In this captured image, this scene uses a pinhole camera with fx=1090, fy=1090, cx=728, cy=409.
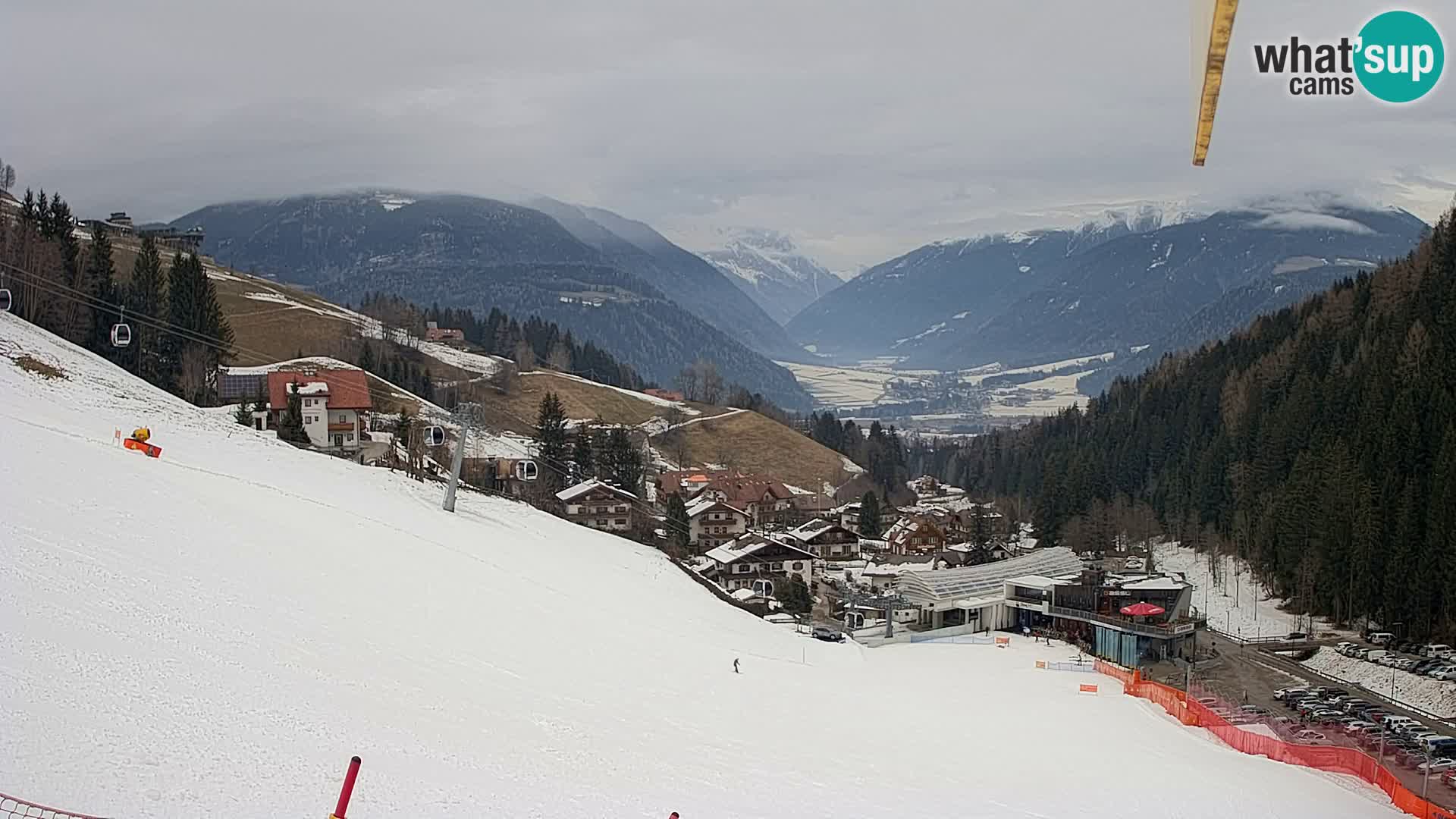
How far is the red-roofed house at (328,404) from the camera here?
53031 mm

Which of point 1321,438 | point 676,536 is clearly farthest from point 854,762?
point 1321,438

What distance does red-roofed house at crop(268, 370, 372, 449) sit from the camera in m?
53.0

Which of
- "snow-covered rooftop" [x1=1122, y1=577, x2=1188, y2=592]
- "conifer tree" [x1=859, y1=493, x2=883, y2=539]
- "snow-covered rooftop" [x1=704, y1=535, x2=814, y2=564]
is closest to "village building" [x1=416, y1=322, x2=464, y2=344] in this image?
"conifer tree" [x1=859, y1=493, x2=883, y2=539]

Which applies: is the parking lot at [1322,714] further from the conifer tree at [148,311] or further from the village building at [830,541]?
the conifer tree at [148,311]

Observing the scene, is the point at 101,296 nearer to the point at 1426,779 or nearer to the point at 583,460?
the point at 583,460

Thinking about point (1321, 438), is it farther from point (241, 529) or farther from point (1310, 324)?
point (241, 529)

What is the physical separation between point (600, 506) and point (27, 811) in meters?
51.1

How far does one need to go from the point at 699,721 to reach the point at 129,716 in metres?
8.42

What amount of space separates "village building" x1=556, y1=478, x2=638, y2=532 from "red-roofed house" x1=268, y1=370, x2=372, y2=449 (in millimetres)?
11408

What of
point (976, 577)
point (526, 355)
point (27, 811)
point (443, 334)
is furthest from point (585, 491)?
point (443, 334)

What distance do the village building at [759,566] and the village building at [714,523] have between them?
895cm

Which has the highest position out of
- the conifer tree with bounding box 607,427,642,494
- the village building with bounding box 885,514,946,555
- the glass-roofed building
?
the conifer tree with bounding box 607,427,642,494

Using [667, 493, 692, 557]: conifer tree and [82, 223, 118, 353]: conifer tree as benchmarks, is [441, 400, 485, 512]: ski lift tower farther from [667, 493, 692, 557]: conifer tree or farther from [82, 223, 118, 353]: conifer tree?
[82, 223, 118, 353]: conifer tree

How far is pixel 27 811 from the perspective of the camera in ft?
27.5
